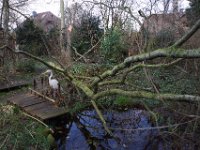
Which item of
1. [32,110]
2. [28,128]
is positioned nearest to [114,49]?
[32,110]

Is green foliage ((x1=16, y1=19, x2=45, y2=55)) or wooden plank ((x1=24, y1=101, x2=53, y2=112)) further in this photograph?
green foliage ((x1=16, y1=19, x2=45, y2=55))

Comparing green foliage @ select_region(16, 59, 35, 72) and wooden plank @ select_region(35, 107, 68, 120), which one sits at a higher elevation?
green foliage @ select_region(16, 59, 35, 72)

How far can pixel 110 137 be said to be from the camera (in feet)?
20.4

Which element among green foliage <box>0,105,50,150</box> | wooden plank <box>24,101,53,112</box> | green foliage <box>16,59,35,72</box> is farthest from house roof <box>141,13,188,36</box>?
green foliage <box>0,105,50,150</box>

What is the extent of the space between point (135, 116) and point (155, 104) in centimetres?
66

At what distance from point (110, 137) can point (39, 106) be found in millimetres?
2122

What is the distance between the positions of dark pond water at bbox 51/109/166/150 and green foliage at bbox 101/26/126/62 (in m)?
6.51

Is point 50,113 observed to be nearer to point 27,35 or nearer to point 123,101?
point 123,101

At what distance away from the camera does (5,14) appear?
13547mm

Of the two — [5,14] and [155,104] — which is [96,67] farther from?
[5,14]

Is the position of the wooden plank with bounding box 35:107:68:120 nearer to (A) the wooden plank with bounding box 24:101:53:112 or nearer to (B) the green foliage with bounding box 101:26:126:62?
(A) the wooden plank with bounding box 24:101:53:112

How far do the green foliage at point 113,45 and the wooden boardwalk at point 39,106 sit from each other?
20.8ft

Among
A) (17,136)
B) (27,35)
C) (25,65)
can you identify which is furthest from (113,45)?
(17,136)

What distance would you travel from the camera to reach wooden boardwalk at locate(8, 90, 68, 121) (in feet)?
21.7
